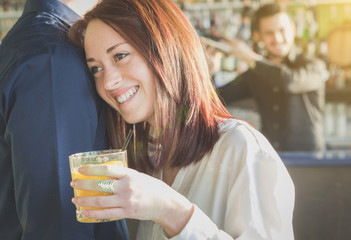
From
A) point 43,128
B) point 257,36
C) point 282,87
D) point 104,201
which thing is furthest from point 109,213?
point 257,36

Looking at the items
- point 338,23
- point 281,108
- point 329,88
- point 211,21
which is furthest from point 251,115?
point 338,23

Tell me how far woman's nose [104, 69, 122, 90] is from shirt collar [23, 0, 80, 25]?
203 mm

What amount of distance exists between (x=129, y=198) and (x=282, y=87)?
114 inches

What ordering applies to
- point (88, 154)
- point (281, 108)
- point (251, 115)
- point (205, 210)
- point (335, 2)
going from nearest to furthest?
1. point (88, 154)
2. point (205, 210)
3. point (281, 108)
4. point (251, 115)
5. point (335, 2)

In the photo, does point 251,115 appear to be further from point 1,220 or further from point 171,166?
point 1,220

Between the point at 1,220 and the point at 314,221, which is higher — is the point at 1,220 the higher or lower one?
the higher one

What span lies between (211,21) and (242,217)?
12.7ft

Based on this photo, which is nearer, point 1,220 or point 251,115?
point 1,220

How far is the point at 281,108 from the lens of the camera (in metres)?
3.61

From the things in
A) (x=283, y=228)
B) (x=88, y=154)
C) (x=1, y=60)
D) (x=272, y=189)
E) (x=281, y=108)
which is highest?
(x=1, y=60)

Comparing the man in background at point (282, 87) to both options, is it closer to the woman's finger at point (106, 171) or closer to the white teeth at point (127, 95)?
the white teeth at point (127, 95)

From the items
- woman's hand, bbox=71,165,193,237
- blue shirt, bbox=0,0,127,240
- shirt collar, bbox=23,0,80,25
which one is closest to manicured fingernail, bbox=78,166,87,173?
woman's hand, bbox=71,165,193,237

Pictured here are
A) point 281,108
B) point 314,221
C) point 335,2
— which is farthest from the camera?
point 335,2

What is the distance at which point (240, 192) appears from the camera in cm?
105
